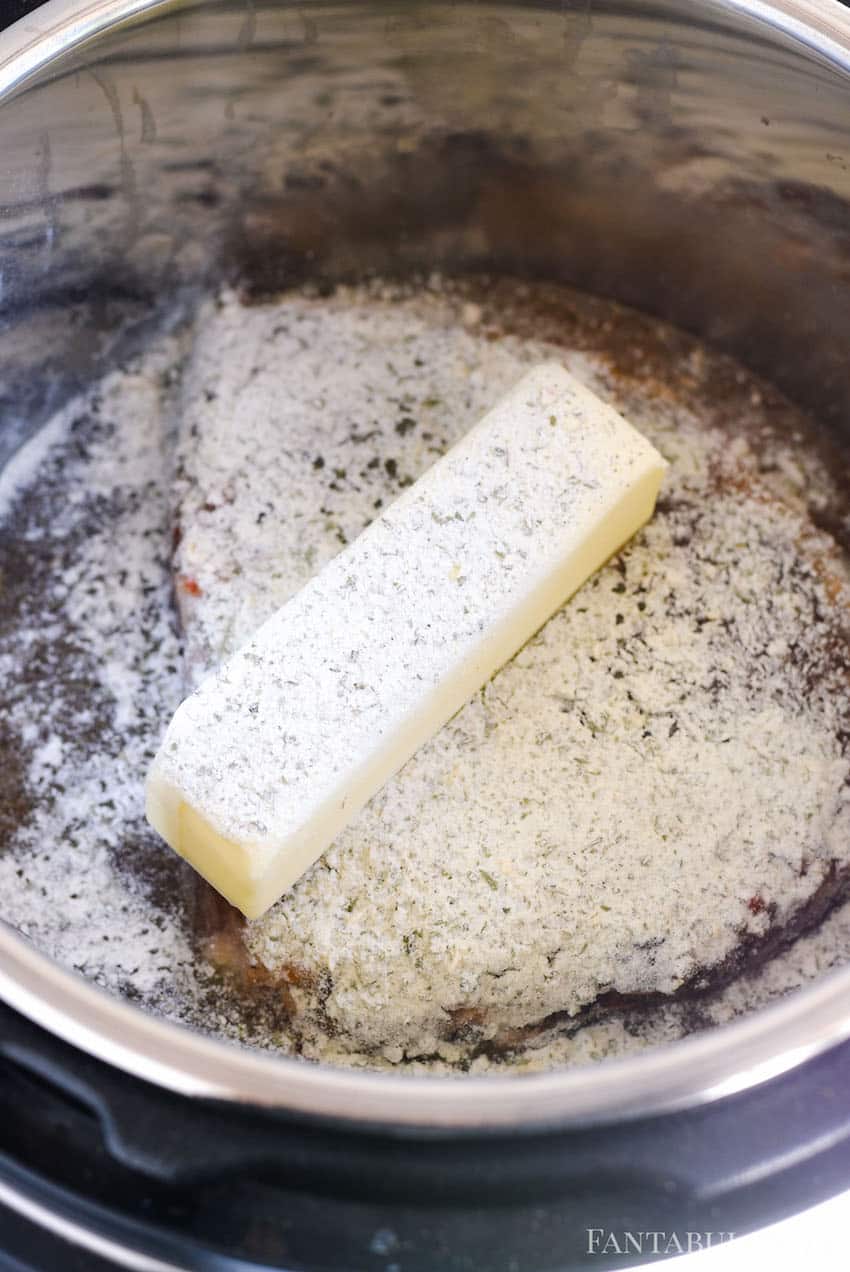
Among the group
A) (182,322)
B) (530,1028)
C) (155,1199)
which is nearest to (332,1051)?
(530,1028)

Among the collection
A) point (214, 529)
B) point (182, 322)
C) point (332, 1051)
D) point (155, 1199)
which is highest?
→ point (182, 322)

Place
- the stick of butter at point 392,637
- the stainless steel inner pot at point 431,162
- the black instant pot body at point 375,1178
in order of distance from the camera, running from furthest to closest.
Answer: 1. the stainless steel inner pot at point 431,162
2. the stick of butter at point 392,637
3. the black instant pot body at point 375,1178

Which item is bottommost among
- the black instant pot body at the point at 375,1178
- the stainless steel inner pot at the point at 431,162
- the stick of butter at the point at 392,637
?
the black instant pot body at the point at 375,1178

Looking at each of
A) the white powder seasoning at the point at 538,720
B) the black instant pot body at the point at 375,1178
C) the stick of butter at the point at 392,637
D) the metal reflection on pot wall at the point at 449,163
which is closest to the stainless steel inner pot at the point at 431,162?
the metal reflection on pot wall at the point at 449,163

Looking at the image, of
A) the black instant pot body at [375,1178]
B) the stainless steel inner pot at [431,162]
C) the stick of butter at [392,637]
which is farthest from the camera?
the stainless steel inner pot at [431,162]

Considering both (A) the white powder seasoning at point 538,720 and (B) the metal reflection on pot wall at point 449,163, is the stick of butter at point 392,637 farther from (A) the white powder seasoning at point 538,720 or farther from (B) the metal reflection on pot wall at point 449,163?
(B) the metal reflection on pot wall at point 449,163

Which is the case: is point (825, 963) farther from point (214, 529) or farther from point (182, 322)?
point (182, 322)

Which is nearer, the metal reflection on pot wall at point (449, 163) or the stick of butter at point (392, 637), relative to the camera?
the stick of butter at point (392, 637)
